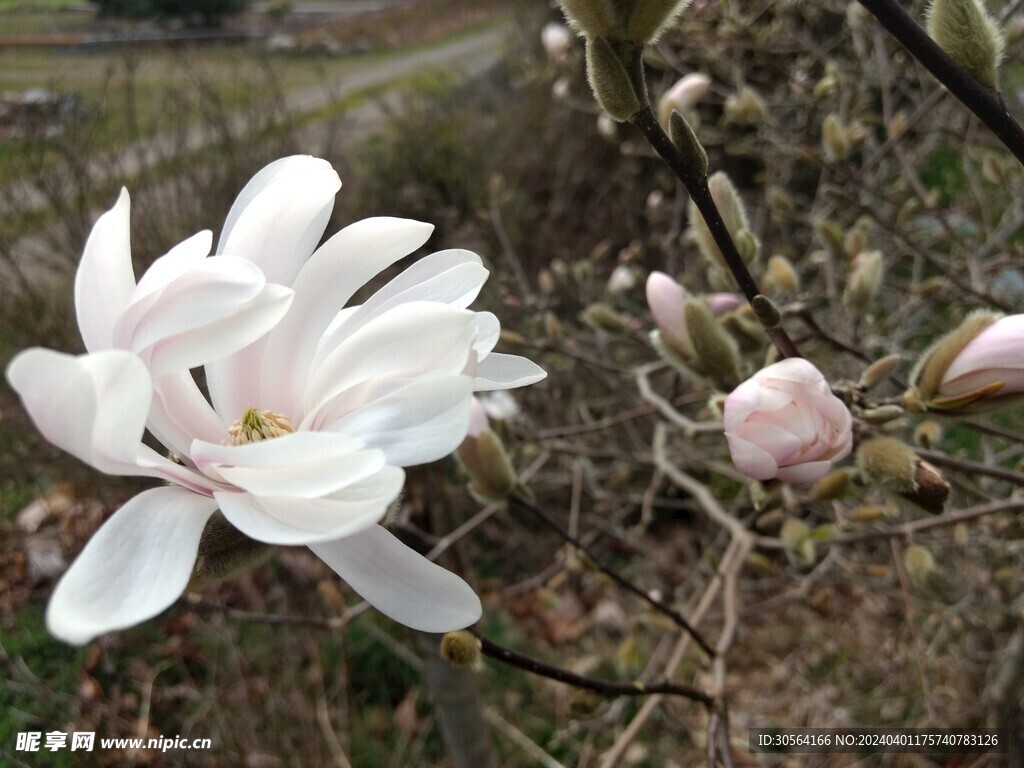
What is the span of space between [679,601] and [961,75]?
5.22 ft

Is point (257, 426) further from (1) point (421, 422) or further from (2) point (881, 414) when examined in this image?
(2) point (881, 414)

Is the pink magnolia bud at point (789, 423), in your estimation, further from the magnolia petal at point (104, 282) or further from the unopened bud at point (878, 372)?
the magnolia petal at point (104, 282)

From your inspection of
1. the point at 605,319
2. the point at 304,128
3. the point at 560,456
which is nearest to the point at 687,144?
the point at 605,319

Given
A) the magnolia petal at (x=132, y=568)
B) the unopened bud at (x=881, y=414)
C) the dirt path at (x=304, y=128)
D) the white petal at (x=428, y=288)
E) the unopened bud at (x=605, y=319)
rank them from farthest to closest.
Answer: the dirt path at (x=304, y=128)
the unopened bud at (x=605, y=319)
the unopened bud at (x=881, y=414)
the white petal at (x=428, y=288)
the magnolia petal at (x=132, y=568)

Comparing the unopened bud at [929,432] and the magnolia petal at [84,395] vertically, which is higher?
the magnolia petal at [84,395]

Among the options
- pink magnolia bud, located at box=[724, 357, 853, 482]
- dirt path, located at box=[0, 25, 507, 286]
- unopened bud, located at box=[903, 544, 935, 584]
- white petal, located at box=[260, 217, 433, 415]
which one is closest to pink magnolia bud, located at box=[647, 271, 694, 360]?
pink magnolia bud, located at box=[724, 357, 853, 482]

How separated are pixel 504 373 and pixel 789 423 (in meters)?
0.17

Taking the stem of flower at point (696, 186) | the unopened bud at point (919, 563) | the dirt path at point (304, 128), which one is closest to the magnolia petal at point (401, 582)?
the stem of flower at point (696, 186)

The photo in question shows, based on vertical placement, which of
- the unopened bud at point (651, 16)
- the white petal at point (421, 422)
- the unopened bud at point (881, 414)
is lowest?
the unopened bud at point (881, 414)

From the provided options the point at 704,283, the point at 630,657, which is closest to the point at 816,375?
the point at 630,657

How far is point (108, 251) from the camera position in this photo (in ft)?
1.02

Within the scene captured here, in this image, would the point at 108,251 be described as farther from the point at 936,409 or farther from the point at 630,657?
the point at 630,657

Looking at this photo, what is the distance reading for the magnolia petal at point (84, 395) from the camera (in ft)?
0.80

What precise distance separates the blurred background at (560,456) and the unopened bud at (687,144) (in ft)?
0.82
